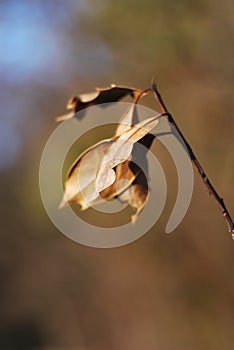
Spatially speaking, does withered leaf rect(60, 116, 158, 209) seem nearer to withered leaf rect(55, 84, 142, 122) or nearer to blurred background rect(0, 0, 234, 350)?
withered leaf rect(55, 84, 142, 122)

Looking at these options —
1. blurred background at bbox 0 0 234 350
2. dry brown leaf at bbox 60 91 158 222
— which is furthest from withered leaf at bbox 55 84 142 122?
blurred background at bbox 0 0 234 350

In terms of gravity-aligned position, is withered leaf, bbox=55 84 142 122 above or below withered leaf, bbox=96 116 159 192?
above

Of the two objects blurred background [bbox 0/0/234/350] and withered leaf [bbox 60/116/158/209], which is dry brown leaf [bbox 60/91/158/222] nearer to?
withered leaf [bbox 60/116/158/209]

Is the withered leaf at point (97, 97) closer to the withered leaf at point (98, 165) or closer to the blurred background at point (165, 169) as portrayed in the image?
the withered leaf at point (98, 165)

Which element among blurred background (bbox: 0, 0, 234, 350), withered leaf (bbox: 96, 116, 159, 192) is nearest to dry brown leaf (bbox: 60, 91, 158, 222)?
withered leaf (bbox: 96, 116, 159, 192)

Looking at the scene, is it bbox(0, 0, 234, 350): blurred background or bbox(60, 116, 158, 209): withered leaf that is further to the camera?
bbox(0, 0, 234, 350): blurred background

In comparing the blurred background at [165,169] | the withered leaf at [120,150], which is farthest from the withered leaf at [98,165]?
the blurred background at [165,169]
